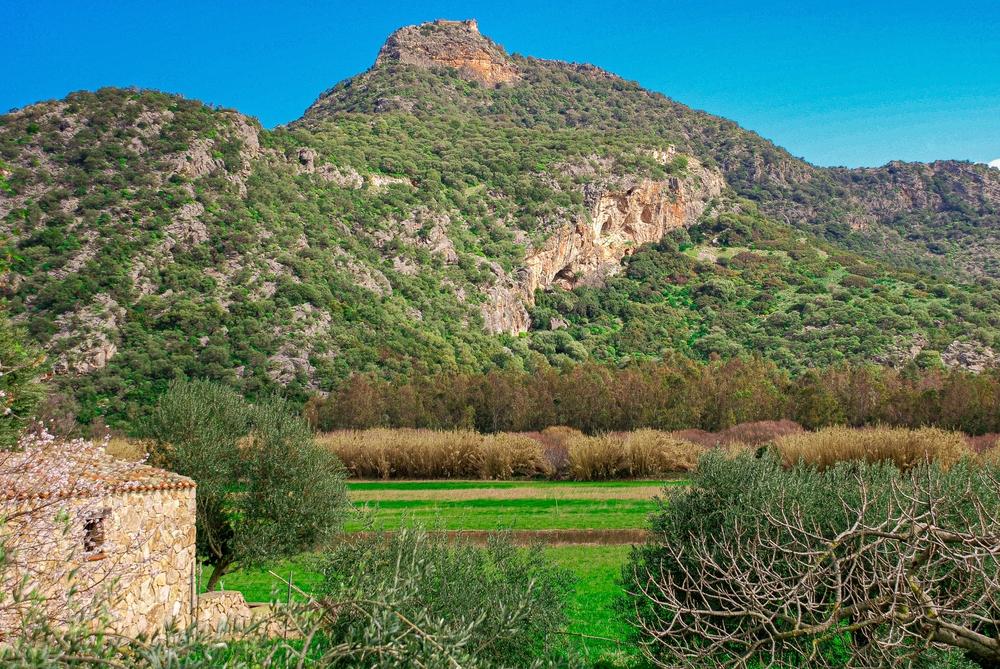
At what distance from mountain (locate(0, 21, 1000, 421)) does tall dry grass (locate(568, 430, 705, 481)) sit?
22227 millimetres

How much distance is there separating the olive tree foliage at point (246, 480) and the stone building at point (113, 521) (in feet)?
6.74

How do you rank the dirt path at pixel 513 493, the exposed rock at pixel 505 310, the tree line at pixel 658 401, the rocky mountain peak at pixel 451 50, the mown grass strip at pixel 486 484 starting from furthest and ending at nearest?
the rocky mountain peak at pixel 451 50 < the exposed rock at pixel 505 310 < the tree line at pixel 658 401 < the mown grass strip at pixel 486 484 < the dirt path at pixel 513 493

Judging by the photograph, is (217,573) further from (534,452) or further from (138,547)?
(534,452)

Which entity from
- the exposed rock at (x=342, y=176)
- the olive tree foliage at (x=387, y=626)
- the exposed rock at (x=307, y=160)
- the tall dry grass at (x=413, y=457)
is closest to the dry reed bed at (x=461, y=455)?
the tall dry grass at (x=413, y=457)

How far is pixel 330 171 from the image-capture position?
83.4m

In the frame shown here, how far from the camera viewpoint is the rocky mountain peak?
483 ft

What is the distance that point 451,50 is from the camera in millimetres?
151625

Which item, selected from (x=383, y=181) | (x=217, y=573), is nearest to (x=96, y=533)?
(x=217, y=573)

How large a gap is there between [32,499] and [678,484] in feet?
27.4

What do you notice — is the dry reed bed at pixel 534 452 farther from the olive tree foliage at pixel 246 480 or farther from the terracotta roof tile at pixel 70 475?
the terracotta roof tile at pixel 70 475

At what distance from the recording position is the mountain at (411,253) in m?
52.0

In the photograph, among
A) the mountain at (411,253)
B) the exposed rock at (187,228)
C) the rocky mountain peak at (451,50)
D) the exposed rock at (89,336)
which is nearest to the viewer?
the exposed rock at (89,336)

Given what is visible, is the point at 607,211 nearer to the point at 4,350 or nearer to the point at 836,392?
the point at 836,392

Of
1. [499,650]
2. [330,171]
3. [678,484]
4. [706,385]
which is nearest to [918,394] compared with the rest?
[706,385]
